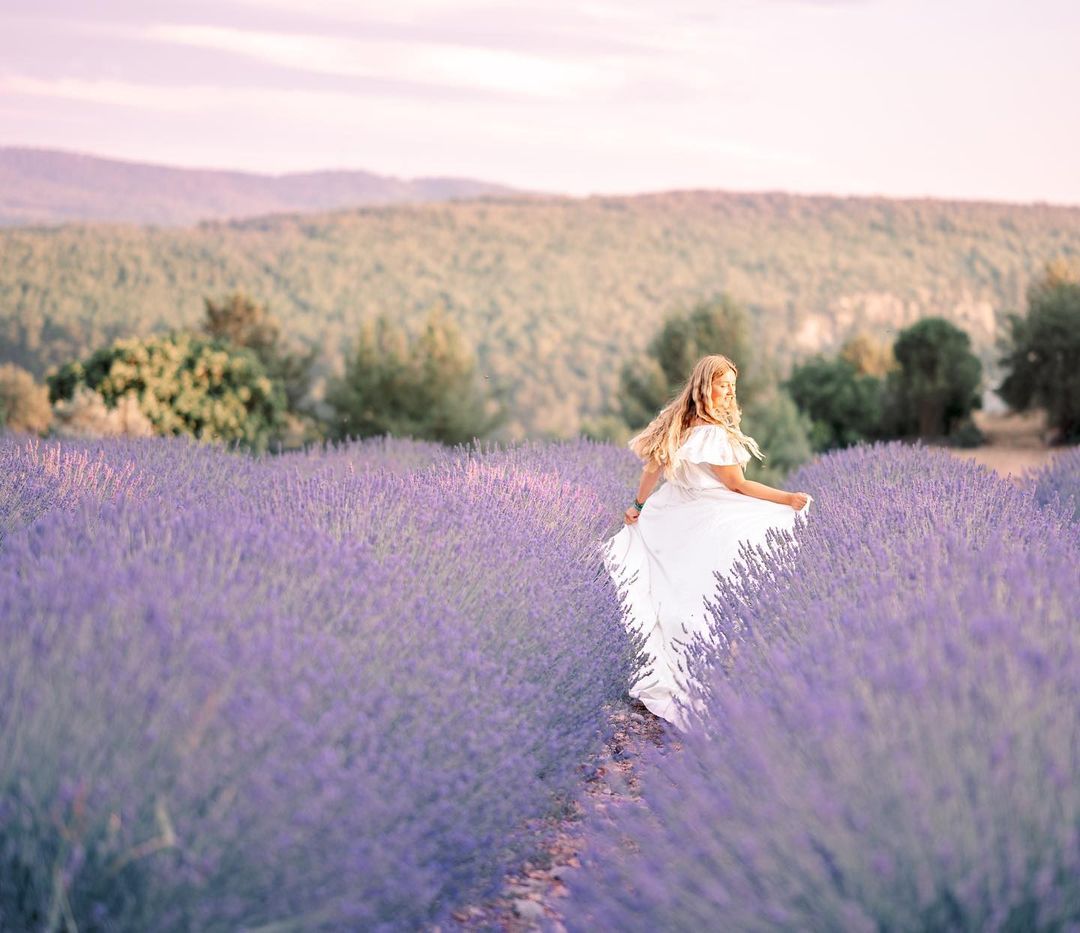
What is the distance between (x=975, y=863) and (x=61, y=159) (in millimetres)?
109225

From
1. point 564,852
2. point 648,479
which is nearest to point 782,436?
point 648,479

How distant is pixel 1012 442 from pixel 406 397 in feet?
42.7

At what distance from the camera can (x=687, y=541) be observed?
501 cm

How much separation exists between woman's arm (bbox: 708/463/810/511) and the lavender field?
1.58m

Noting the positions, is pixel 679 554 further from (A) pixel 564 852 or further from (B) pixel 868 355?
(B) pixel 868 355

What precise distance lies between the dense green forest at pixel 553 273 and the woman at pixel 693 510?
43.0 meters

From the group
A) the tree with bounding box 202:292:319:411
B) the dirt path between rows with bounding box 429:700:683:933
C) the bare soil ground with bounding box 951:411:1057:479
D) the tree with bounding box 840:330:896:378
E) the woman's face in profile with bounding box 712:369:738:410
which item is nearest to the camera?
the dirt path between rows with bounding box 429:700:683:933

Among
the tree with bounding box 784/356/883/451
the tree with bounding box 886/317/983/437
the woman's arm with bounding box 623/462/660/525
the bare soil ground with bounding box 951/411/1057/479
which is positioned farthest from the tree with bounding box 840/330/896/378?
the woman's arm with bounding box 623/462/660/525

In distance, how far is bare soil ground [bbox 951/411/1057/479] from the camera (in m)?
17.9

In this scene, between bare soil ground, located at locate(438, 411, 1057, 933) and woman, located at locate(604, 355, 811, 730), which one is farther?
woman, located at locate(604, 355, 811, 730)

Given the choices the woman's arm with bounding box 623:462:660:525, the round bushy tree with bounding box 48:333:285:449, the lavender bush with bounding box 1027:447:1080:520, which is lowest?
the round bushy tree with bounding box 48:333:285:449

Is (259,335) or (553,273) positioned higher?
(553,273)

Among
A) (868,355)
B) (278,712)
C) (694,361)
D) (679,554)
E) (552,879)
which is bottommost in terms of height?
(552,879)

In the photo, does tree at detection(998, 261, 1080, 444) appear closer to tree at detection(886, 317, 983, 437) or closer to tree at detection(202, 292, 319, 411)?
tree at detection(886, 317, 983, 437)
